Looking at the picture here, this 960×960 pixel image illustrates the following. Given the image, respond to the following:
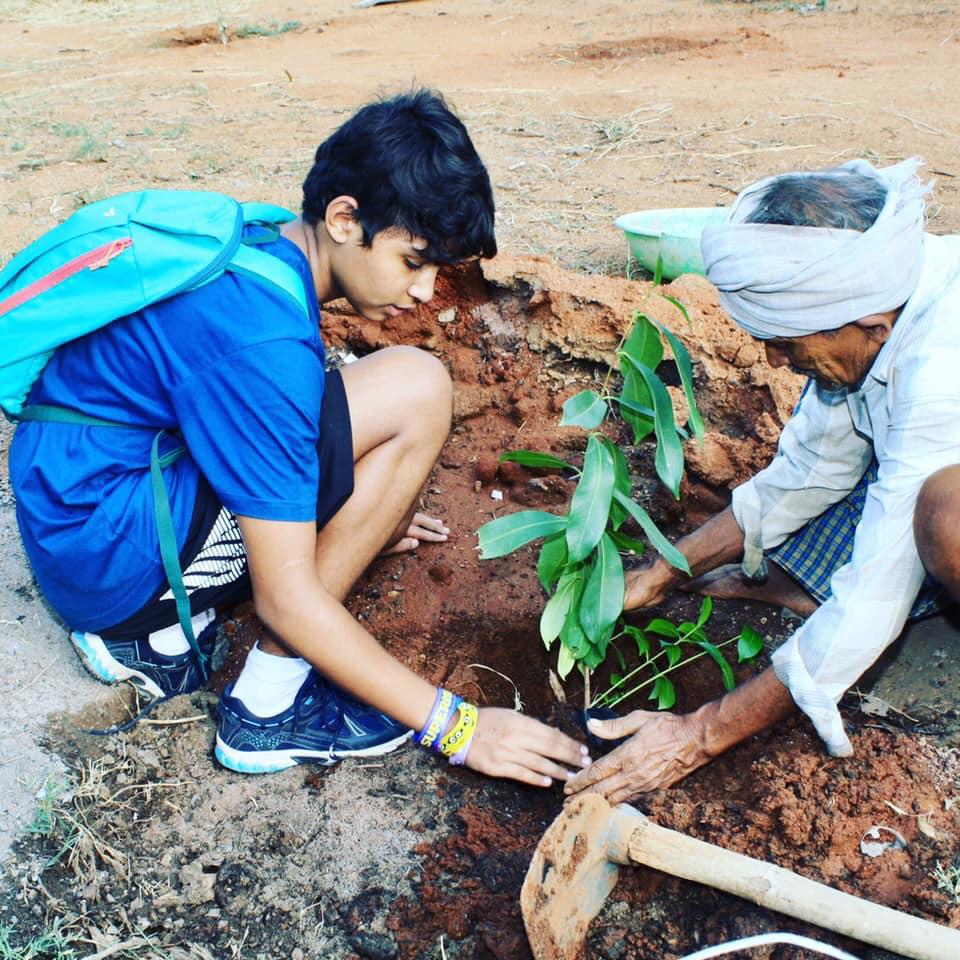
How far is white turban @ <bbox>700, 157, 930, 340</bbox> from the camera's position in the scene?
1.49 meters

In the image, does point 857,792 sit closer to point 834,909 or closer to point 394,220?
point 834,909

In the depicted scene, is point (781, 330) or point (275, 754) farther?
point (275, 754)

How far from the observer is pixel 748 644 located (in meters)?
2.04

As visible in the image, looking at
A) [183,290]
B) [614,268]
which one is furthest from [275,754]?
[614,268]

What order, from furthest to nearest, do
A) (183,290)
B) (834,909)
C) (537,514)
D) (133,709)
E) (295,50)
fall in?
(295,50), (133,709), (537,514), (183,290), (834,909)

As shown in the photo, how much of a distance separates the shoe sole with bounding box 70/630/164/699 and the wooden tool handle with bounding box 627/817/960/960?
1.09m

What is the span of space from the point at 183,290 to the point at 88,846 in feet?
3.17

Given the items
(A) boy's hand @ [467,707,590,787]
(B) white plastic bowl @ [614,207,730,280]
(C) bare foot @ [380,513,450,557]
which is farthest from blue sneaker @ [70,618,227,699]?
(B) white plastic bowl @ [614,207,730,280]

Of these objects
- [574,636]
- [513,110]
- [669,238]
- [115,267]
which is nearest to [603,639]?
[574,636]

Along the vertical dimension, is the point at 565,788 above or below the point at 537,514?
below

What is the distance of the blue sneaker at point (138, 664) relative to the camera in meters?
1.96

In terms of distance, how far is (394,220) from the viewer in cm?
171

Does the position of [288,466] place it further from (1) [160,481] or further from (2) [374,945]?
(2) [374,945]

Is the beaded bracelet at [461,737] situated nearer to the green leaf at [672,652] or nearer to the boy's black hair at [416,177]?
the green leaf at [672,652]
